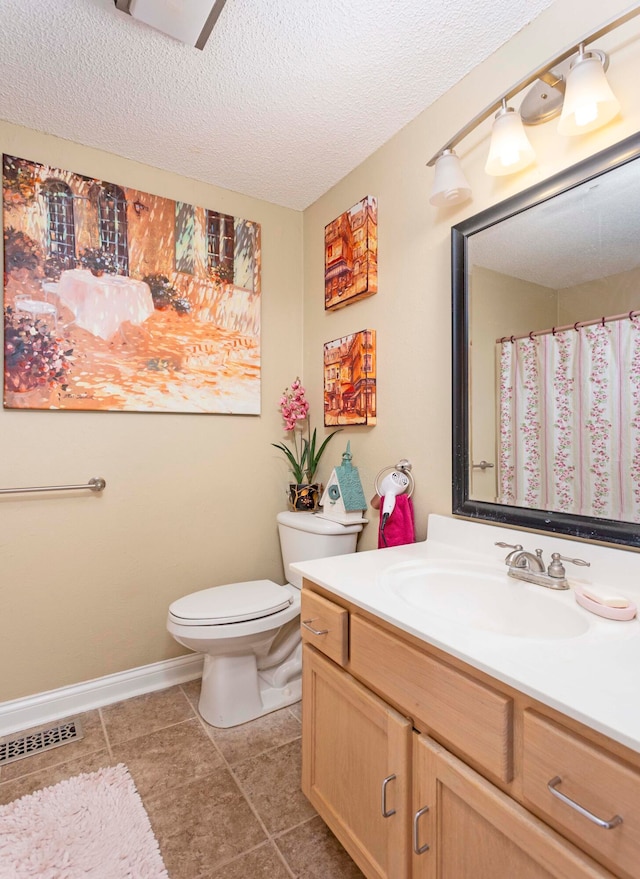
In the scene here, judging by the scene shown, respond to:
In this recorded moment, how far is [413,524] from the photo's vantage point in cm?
162

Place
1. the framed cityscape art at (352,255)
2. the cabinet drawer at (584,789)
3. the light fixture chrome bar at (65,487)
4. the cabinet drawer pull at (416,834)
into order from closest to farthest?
the cabinet drawer at (584,789) → the cabinet drawer pull at (416,834) → the light fixture chrome bar at (65,487) → the framed cityscape art at (352,255)

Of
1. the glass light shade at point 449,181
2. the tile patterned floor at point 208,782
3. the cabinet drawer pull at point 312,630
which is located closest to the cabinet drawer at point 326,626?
the cabinet drawer pull at point 312,630

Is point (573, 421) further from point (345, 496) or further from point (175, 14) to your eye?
point (175, 14)

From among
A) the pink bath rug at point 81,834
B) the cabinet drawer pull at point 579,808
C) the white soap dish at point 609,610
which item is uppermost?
the white soap dish at point 609,610

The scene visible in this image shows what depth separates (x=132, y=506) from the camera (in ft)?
6.30

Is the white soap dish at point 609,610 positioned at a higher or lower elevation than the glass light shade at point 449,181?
lower

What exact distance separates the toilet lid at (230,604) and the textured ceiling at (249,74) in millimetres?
1794

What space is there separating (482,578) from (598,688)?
54 centimetres

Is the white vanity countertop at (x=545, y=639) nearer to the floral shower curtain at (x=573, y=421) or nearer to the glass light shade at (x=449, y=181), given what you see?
the floral shower curtain at (x=573, y=421)

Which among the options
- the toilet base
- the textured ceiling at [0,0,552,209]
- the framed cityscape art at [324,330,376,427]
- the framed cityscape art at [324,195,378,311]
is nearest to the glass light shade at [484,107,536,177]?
the textured ceiling at [0,0,552,209]

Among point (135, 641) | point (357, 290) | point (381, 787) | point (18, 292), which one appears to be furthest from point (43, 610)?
point (357, 290)

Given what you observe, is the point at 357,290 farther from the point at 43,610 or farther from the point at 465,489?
the point at 43,610

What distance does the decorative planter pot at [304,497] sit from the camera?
213cm

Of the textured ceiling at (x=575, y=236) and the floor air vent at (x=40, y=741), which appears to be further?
the floor air vent at (x=40, y=741)
